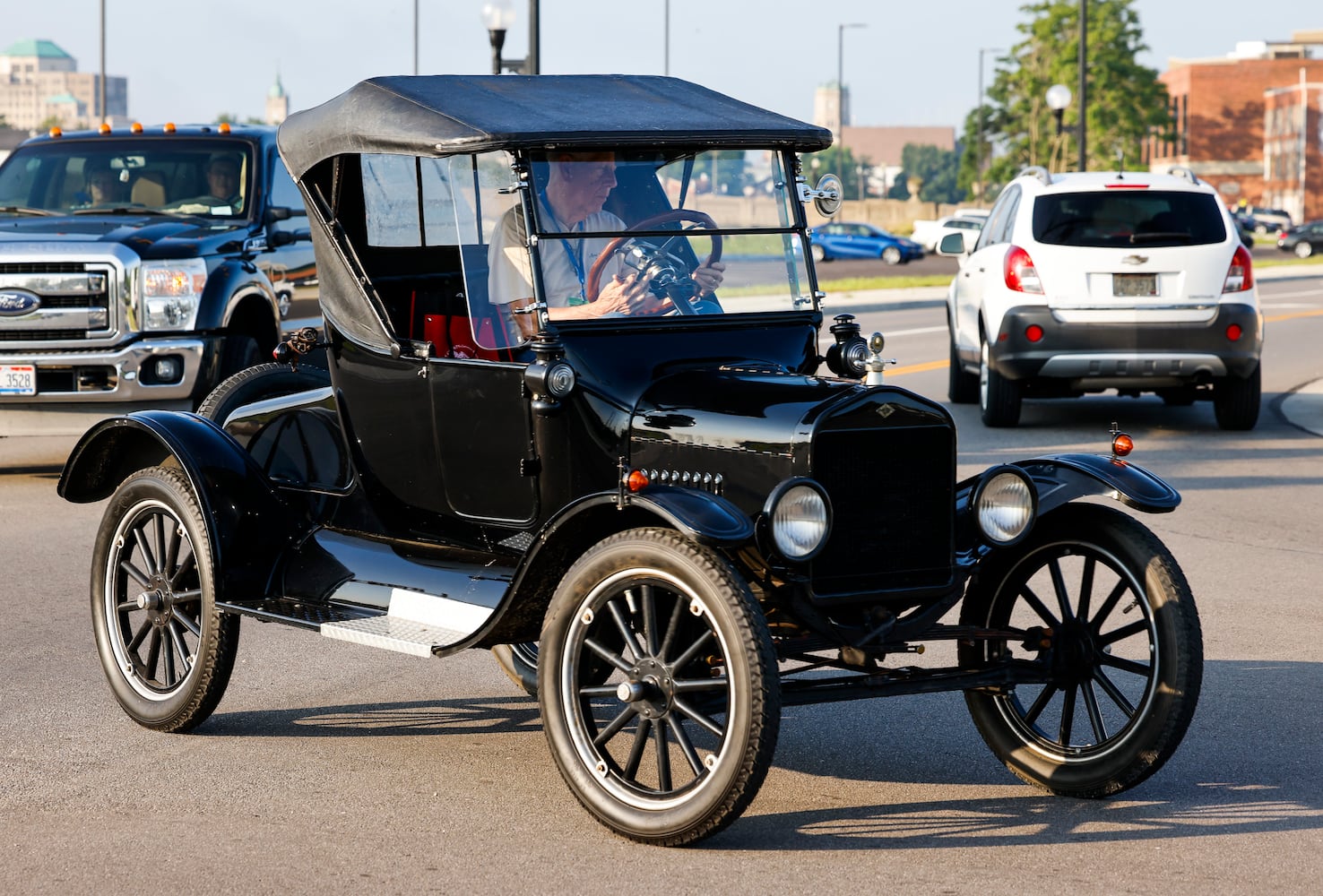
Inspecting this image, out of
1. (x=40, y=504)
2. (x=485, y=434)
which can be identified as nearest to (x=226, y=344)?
(x=40, y=504)

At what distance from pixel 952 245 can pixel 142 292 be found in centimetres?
663

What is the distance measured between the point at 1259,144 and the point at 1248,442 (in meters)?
105

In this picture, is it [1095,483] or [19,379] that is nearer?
[1095,483]

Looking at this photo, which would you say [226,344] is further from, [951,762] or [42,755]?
[951,762]

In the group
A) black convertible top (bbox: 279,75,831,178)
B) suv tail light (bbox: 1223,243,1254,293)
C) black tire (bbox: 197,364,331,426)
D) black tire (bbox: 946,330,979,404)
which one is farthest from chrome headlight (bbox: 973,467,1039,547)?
black tire (bbox: 946,330,979,404)

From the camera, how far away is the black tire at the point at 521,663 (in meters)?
6.40

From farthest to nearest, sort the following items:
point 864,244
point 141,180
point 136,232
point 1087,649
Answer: point 864,244
point 141,180
point 136,232
point 1087,649

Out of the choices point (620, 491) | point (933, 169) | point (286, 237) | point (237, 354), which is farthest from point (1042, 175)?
point (933, 169)

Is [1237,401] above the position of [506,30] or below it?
below

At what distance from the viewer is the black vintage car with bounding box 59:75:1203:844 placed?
193 inches

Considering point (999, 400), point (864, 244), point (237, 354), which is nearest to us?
point (237, 354)

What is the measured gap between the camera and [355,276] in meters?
6.38

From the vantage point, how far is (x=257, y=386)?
24.8 ft

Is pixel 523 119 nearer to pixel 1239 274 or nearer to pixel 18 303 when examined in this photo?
pixel 18 303
